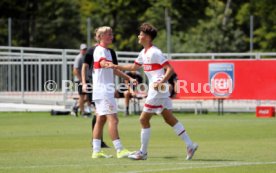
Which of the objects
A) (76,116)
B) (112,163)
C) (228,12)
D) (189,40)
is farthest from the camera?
(228,12)

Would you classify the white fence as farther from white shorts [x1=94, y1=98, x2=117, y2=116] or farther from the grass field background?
white shorts [x1=94, y1=98, x2=117, y2=116]

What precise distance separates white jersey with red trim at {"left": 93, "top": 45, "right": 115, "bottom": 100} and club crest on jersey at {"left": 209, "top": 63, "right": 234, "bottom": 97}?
14.3m

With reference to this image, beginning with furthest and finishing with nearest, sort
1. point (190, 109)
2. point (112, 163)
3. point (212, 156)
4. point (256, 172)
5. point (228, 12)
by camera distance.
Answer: point (228, 12) < point (190, 109) < point (212, 156) < point (112, 163) < point (256, 172)

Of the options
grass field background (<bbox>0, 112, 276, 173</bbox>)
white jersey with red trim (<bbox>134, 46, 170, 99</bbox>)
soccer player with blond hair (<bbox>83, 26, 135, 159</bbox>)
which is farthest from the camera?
soccer player with blond hair (<bbox>83, 26, 135, 159</bbox>)

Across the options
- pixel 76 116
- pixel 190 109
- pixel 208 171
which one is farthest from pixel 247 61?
pixel 208 171

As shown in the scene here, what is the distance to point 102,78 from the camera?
567 inches

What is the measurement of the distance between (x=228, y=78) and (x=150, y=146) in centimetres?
1226

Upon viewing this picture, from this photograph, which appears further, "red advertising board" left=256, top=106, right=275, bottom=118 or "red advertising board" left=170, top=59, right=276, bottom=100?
"red advertising board" left=170, top=59, right=276, bottom=100

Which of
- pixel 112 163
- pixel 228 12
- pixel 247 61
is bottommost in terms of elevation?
pixel 112 163

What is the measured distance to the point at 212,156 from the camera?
47.0 ft

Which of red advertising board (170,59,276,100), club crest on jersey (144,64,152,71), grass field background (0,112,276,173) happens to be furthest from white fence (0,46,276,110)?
club crest on jersey (144,64,152,71)

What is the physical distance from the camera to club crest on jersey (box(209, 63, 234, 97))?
28.5 metres

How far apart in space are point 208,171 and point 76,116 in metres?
15.9

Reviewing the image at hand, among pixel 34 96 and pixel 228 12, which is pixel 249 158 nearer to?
pixel 34 96
